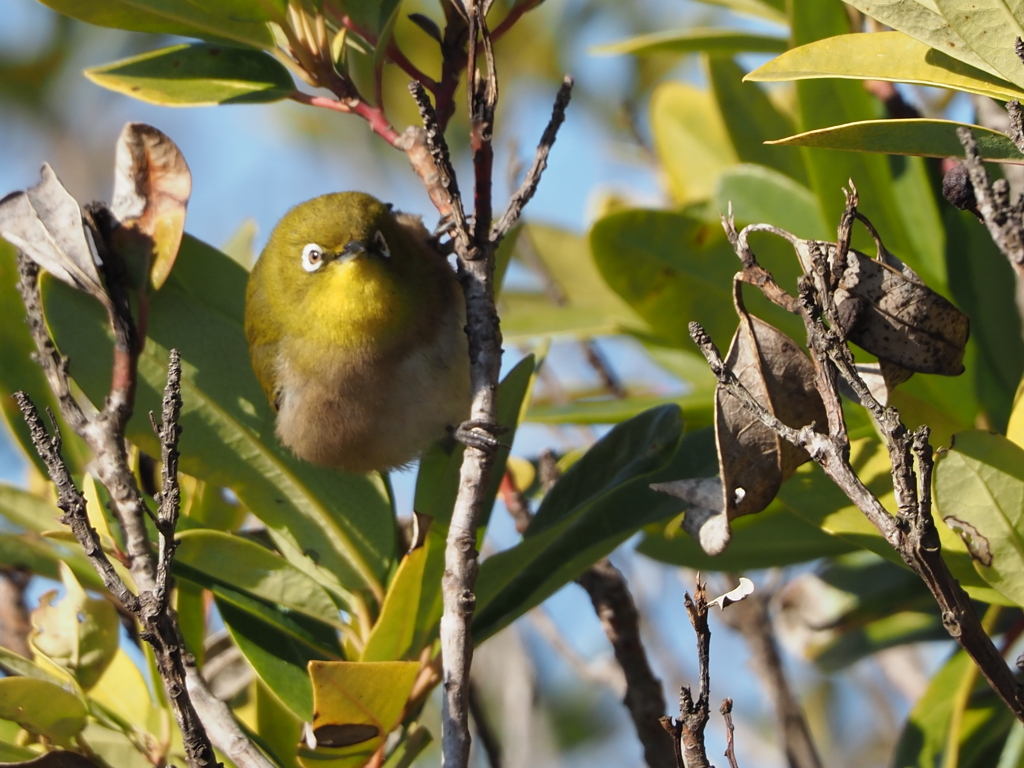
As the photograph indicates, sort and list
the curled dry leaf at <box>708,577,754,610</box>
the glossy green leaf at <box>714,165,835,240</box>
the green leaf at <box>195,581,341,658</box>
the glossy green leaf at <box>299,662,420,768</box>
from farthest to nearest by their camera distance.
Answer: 1. the glossy green leaf at <box>714,165,835,240</box>
2. the green leaf at <box>195,581,341,658</box>
3. the glossy green leaf at <box>299,662,420,768</box>
4. the curled dry leaf at <box>708,577,754,610</box>

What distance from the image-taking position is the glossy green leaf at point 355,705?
208cm

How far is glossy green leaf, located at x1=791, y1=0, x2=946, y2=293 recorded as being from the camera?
2600 mm

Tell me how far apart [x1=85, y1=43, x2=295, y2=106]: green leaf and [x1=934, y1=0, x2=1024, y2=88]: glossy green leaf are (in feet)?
4.77

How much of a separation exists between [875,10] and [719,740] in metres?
5.10

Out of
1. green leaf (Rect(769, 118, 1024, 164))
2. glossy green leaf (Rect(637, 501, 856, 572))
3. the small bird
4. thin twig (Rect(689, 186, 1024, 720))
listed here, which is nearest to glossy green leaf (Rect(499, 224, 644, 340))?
the small bird

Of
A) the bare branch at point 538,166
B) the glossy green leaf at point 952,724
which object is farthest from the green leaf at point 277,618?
the glossy green leaf at point 952,724

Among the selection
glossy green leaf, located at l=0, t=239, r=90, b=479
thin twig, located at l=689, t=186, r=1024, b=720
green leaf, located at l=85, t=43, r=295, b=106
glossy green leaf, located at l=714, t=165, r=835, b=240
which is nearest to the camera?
thin twig, located at l=689, t=186, r=1024, b=720

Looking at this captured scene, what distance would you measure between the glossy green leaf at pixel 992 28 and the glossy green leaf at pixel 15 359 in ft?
7.09

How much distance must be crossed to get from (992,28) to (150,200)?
187 cm

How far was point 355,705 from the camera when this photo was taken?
216 cm

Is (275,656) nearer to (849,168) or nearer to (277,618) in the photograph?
(277,618)

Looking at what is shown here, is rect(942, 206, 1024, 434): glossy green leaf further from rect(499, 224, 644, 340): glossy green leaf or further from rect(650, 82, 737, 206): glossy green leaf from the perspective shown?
rect(650, 82, 737, 206): glossy green leaf

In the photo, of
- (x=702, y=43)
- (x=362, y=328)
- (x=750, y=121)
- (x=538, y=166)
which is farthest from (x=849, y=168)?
(x=362, y=328)

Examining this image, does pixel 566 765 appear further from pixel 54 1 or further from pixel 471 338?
pixel 54 1
